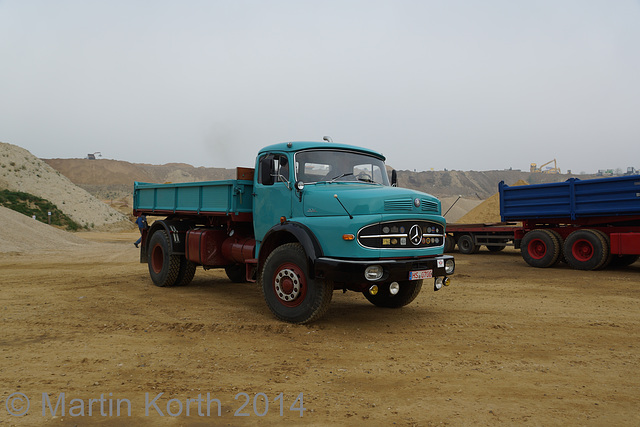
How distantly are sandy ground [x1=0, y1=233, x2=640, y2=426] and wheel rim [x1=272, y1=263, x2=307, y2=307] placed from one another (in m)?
0.37

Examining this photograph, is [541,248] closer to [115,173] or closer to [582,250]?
[582,250]

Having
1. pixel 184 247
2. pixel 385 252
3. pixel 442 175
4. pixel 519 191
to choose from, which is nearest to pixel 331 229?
pixel 385 252

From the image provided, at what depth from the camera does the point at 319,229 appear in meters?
6.81

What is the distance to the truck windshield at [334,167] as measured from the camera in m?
7.52

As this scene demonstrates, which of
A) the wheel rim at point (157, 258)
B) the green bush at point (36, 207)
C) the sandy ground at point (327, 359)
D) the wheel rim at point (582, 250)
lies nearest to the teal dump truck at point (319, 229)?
the sandy ground at point (327, 359)

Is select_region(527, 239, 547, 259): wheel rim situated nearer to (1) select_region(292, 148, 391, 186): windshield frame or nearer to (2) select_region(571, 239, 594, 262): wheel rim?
(2) select_region(571, 239, 594, 262): wheel rim

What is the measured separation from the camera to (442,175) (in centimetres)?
11419

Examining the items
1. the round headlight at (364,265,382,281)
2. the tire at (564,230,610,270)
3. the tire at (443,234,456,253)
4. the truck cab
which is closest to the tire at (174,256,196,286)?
the truck cab

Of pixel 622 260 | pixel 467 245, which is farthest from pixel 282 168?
pixel 467 245

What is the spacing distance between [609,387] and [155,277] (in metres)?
9.04

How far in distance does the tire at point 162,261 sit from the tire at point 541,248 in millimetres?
10615

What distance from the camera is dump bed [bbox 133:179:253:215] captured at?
28.4 ft

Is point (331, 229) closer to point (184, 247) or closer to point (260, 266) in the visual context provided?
point (260, 266)

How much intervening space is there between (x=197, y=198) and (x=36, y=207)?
3777 cm
